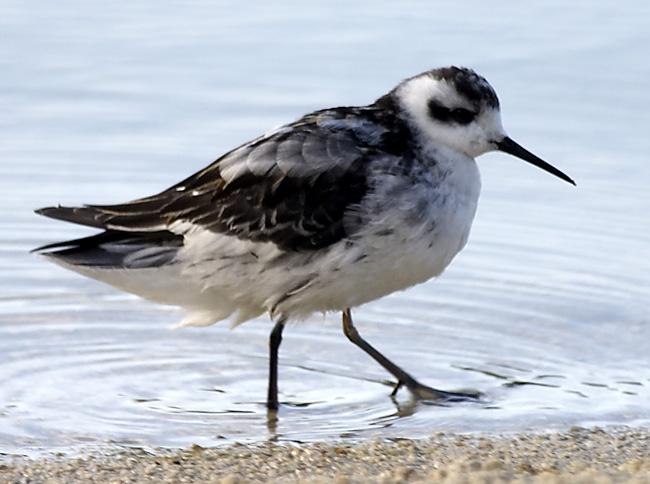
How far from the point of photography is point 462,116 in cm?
799

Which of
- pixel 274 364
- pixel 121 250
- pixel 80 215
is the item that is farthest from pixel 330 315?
pixel 80 215

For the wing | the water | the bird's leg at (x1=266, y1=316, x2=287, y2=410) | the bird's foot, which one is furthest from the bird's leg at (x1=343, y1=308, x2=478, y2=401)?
the wing

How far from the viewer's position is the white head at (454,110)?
7.89 metres

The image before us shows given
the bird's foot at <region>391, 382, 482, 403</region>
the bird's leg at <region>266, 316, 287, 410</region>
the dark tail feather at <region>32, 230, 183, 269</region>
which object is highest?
the dark tail feather at <region>32, 230, 183, 269</region>

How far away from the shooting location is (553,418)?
25.1 ft

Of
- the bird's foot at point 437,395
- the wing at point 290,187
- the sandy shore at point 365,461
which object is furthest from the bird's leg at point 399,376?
the wing at point 290,187

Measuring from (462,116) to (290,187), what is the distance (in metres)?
1.10

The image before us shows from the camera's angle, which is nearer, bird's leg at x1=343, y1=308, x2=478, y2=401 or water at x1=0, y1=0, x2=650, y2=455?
water at x1=0, y1=0, x2=650, y2=455

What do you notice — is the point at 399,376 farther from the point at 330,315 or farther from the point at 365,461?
the point at 365,461

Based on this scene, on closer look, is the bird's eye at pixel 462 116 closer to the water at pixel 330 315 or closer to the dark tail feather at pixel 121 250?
the water at pixel 330 315

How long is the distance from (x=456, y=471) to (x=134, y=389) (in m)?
2.66

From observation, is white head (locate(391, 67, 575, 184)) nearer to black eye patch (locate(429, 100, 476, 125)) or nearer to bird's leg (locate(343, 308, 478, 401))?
black eye patch (locate(429, 100, 476, 125))

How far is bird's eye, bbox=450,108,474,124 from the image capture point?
795 cm

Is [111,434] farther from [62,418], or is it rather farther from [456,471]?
[456,471]
